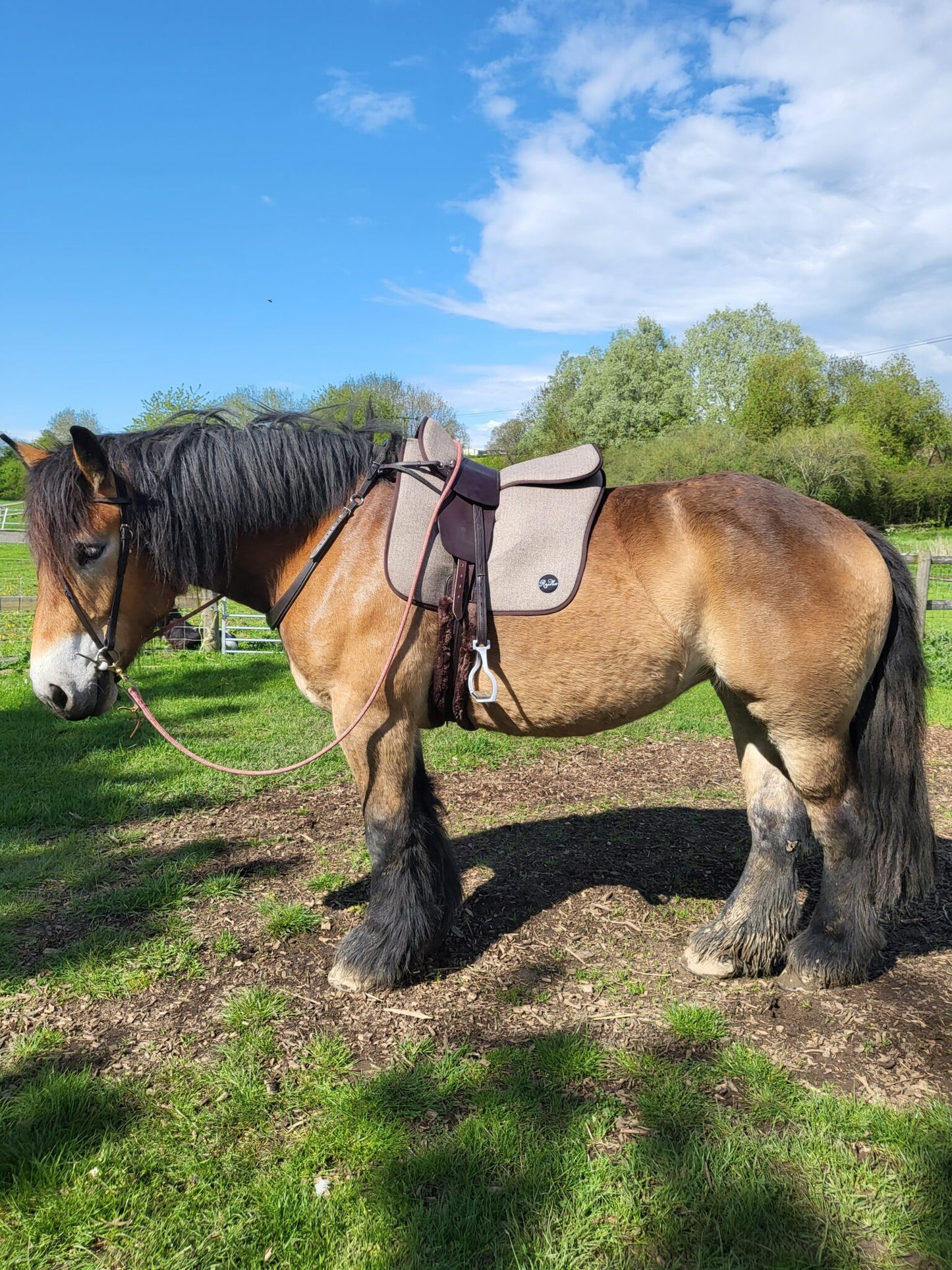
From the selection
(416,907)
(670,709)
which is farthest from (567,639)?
(670,709)

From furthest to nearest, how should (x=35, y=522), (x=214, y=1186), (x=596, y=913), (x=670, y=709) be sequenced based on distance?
(x=670, y=709), (x=596, y=913), (x=35, y=522), (x=214, y=1186)

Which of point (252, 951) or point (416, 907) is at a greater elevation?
point (416, 907)

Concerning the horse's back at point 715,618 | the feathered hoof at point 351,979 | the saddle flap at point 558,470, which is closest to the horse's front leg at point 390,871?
the feathered hoof at point 351,979

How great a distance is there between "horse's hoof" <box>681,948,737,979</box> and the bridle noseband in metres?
2.74

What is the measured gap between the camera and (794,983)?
9.89 ft

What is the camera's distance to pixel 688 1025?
2746 millimetres

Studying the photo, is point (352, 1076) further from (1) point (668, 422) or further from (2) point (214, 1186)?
(1) point (668, 422)

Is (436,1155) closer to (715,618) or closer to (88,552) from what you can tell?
(715,618)

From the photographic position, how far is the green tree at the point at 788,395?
43094mm

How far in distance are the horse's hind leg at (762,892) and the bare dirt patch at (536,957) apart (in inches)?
4.1

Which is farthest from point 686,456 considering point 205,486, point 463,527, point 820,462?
point 205,486

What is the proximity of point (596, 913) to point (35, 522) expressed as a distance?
3.06 metres

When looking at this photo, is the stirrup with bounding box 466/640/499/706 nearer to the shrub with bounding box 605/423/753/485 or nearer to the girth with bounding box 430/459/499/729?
the girth with bounding box 430/459/499/729

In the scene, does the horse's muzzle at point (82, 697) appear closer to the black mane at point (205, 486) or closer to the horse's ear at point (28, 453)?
the black mane at point (205, 486)
